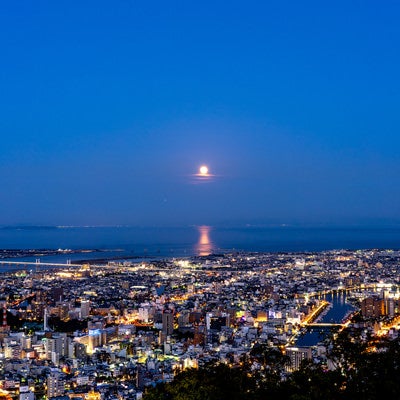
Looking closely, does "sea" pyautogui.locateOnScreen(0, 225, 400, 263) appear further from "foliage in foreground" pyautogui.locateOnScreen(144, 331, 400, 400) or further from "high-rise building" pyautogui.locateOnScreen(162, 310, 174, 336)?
"foliage in foreground" pyautogui.locateOnScreen(144, 331, 400, 400)

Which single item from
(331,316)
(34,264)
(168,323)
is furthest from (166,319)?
(34,264)

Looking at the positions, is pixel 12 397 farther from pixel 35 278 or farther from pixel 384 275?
pixel 384 275

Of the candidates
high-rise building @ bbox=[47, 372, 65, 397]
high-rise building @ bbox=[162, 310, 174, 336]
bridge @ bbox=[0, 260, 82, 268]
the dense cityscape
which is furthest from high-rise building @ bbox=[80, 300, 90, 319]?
bridge @ bbox=[0, 260, 82, 268]

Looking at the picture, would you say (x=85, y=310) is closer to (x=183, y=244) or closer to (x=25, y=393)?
(x=25, y=393)

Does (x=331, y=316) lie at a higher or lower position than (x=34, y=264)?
lower

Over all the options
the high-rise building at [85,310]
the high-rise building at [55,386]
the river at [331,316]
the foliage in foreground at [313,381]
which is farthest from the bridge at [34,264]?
the foliage in foreground at [313,381]

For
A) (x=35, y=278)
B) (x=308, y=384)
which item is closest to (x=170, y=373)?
(x=308, y=384)

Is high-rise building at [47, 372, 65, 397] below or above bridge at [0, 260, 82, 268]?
below

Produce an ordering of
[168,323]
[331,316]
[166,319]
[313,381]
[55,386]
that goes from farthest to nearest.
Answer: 1. [331,316]
2. [166,319]
3. [168,323]
4. [55,386]
5. [313,381]
